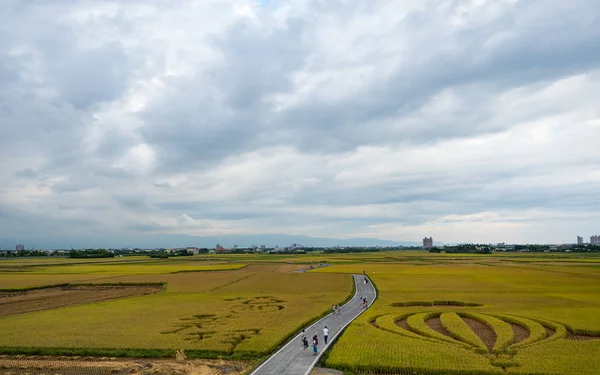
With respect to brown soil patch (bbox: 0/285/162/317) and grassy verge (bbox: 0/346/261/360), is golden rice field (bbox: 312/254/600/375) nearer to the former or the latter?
grassy verge (bbox: 0/346/261/360)

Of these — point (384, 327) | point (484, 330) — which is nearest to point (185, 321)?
point (384, 327)

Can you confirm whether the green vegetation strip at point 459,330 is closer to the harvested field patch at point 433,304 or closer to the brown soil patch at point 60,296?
the harvested field patch at point 433,304

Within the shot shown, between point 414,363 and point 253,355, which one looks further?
point 253,355

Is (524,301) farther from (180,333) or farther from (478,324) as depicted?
(180,333)

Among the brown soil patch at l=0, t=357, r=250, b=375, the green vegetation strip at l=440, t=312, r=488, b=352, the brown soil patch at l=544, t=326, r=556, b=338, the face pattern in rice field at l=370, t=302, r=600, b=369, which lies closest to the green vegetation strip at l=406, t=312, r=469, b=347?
the face pattern in rice field at l=370, t=302, r=600, b=369

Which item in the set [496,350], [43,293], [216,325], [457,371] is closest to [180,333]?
[216,325]
